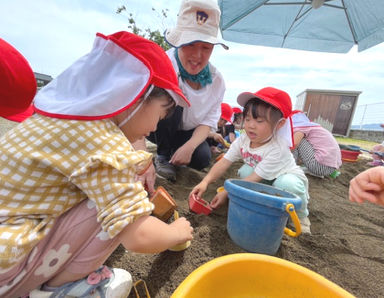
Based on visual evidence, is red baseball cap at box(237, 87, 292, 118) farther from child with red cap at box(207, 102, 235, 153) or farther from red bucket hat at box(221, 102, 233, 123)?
red bucket hat at box(221, 102, 233, 123)

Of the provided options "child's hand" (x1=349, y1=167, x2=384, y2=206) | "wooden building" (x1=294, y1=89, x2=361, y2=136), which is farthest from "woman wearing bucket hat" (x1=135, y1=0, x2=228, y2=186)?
"wooden building" (x1=294, y1=89, x2=361, y2=136)

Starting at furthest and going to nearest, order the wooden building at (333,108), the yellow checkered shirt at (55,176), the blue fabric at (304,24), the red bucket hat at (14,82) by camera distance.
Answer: the wooden building at (333,108)
the blue fabric at (304,24)
the red bucket hat at (14,82)
the yellow checkered shirt at (55,176)

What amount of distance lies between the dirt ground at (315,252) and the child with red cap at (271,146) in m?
0.16

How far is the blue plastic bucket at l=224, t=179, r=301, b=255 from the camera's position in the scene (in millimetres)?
899

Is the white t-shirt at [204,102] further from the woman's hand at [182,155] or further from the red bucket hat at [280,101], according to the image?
the red bucket hat at [280,101]

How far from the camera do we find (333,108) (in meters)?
11.5

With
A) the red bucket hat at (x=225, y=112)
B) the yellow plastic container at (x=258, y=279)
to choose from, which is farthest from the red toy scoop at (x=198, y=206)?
the red bucket hat at (x=225, y=112)

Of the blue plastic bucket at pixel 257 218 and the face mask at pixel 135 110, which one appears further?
the blue plastic bucket at pixel 257 218

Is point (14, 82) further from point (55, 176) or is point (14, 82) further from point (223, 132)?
point (223, 132)

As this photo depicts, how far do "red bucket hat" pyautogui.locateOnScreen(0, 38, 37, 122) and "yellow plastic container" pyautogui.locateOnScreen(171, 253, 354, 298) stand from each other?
97 centimetres

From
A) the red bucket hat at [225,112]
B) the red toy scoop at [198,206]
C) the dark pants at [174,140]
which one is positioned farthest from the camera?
the red bucket hat at [225,112]

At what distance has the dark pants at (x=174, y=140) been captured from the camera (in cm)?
200

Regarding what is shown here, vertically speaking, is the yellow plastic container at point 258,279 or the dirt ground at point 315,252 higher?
the yellow plastic container at point 258,279

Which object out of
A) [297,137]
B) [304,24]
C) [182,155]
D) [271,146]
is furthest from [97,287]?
[304,24]
